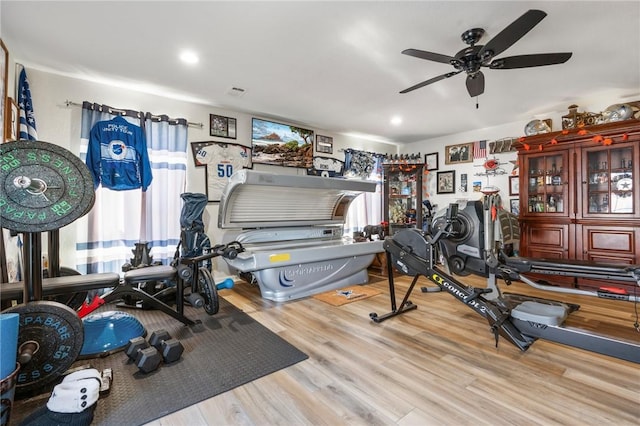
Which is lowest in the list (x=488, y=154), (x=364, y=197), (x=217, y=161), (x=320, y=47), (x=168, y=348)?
(x=168, y=348)

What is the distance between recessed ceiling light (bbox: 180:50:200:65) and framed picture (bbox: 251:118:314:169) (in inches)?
68.6

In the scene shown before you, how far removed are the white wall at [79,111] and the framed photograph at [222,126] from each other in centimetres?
6

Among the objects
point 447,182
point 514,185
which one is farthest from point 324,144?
point 514,185

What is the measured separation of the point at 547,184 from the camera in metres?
4.52

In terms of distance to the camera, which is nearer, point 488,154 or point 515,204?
point 515,204

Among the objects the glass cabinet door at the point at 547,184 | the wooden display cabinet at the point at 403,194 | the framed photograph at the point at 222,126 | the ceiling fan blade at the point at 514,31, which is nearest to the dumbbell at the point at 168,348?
the framed photograph at the point at 222,126

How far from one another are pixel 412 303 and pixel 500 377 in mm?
1496

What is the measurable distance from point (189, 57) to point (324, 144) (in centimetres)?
310

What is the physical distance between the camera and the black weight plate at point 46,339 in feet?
5.52

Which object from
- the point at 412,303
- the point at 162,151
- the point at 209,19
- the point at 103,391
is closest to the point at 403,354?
the point at 412,303

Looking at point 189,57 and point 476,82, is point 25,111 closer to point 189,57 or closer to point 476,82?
point 189,57

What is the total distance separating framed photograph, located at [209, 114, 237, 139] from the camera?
445cm

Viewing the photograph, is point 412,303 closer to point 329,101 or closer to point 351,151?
point 329,101

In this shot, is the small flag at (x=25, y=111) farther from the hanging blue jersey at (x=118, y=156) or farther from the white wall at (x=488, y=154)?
the white wall at (x=488, y=154)
